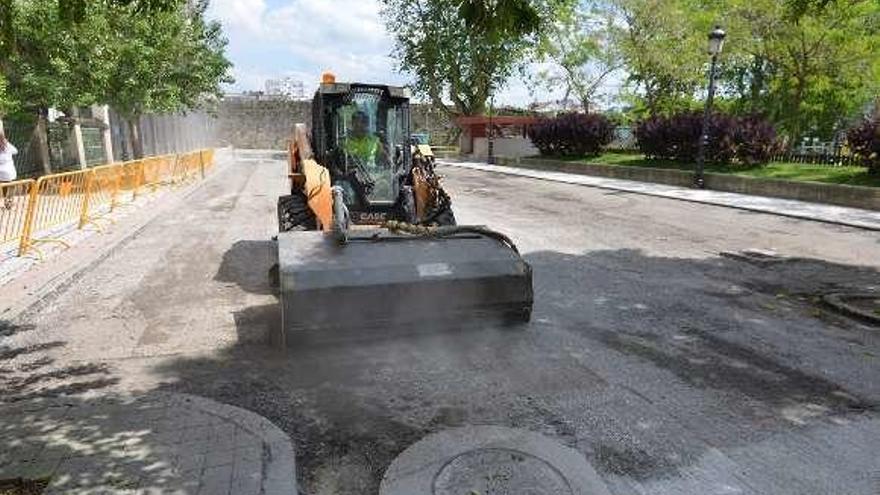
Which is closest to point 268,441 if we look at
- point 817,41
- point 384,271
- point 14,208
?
point 384,271

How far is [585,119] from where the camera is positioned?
3028 cm

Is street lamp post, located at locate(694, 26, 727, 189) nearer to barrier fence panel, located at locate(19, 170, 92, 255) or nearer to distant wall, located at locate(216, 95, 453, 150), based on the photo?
barrier fence panel, located at locate(19, 170, 92, 255)

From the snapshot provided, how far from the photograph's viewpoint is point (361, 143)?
330 inches

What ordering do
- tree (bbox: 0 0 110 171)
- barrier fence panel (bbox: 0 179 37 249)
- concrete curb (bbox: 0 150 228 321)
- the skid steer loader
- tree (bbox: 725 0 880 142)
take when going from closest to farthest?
the skid steer loader
concrete curb (bbox: 0 150 228 321)
barrier fence panel (bbox: 0 179 37 249)
tree (bbox: 0 0 110 171)
tree (bbox: 725 0 880 142)

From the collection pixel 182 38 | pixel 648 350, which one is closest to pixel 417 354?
pixel 648 350

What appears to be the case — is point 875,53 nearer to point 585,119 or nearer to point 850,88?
point 850,88

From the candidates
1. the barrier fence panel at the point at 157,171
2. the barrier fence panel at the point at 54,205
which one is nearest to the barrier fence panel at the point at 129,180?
the barrier fence panel at the point at 157,171

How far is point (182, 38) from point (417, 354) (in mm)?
19358

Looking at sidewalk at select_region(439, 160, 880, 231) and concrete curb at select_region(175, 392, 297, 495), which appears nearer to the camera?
concrete curb at select_region(175, 392, 297, 495)

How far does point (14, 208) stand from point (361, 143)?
16.8 ft

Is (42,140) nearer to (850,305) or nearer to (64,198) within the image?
(64,198)

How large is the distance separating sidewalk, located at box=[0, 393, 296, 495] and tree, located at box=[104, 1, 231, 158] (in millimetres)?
14391

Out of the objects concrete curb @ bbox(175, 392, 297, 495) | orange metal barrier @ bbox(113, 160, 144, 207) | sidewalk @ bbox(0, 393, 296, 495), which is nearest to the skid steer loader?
concrete curb @ bbox(175, 392, 297, 495)

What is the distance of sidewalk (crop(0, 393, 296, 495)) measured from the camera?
3396 mm
